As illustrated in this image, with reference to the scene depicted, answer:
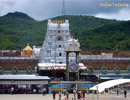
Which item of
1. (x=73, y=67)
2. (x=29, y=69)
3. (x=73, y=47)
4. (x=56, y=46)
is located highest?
(x=56, y=46)

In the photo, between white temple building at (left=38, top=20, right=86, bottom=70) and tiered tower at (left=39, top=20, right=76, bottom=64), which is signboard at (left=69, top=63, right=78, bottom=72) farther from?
tiered tower at (left=39, top=20, right=76, bottom=64)

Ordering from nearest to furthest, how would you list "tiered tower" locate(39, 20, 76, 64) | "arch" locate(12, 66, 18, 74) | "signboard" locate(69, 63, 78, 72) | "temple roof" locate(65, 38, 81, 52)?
"signboard" locate(69, 63, 78, 72) < "temple roof" locate(65, 38, 81, 52) < "arch" locate(12, 66, 18, 74) < "tiered tower" locate(39, 20, 76, 64)

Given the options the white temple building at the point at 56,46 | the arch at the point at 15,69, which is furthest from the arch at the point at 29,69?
the white temple building at the point at 56,46

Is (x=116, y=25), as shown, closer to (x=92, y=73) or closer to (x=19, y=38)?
(x=19, y=38)

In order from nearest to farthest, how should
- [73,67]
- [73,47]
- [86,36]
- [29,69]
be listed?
1. [73,67]
2. [73,47]
3. [29,69]
4. [86,36]

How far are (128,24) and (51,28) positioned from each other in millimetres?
94770

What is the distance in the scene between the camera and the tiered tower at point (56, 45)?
63656 millimetres

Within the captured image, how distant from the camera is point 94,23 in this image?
19875 cm

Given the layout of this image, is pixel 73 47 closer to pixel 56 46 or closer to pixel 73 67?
pixel 73 67

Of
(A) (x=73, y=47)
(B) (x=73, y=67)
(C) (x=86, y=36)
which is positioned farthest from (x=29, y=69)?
(C) (x=86, y=36)

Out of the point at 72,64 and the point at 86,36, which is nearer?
the point at 72,64

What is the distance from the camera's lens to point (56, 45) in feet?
211

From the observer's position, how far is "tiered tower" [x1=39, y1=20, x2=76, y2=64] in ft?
209

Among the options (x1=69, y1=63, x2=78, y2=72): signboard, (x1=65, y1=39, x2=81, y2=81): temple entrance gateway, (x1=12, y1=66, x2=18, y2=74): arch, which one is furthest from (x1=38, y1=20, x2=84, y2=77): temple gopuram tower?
(x1=69, y1=63, x2=78, y2=72): signboard
